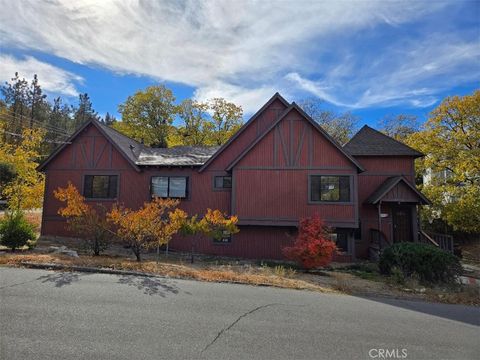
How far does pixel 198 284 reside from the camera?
9.72 m

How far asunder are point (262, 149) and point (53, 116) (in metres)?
50.7

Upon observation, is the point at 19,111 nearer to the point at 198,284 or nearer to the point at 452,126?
the point at 198,284

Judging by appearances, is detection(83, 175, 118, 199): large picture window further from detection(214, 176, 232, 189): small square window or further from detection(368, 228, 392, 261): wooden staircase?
detection(368, 228, 392, 261): wooden staircase

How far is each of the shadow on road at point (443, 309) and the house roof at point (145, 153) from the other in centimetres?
1274

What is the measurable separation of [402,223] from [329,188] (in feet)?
19.4

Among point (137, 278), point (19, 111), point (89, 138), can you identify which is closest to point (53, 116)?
point (19, 111)

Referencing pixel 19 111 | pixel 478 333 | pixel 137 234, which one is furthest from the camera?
pixel 19 111

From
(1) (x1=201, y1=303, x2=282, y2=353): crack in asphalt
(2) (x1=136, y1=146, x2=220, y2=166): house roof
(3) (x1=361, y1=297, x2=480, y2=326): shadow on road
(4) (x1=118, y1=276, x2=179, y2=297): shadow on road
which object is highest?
(2) (x1=136, y1=146, x2=220, y2=166): house roof

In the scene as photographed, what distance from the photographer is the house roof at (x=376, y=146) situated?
19.3 metres

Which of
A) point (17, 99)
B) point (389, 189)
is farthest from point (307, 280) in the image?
point (17, 99)

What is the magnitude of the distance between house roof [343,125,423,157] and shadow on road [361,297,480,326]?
37.5 feet

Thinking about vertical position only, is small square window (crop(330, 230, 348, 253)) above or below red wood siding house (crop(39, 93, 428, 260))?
below

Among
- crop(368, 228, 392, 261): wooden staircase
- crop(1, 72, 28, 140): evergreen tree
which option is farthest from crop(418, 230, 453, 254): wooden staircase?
crop(1, 72, 28, 140): evergreen tree

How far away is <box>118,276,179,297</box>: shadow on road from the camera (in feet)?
28.1
